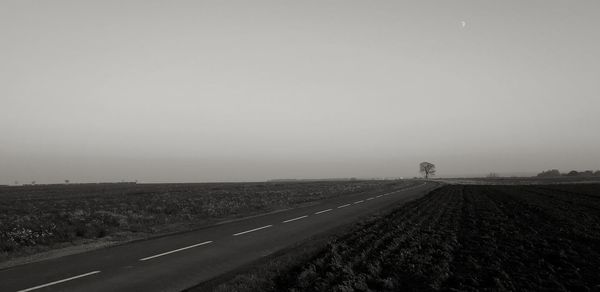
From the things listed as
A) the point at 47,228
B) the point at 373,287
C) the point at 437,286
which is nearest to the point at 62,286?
the point at 373,287

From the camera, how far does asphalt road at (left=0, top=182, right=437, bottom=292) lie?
8.48 metres

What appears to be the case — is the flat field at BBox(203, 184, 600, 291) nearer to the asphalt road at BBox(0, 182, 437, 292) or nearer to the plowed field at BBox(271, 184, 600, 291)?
the plowed field at BBox(271, 184, 600, 291)

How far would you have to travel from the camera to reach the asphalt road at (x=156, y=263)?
8.48 m

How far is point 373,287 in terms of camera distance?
26.5ft

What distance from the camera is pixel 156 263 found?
1050 centimetres

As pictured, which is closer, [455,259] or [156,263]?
[156,263]

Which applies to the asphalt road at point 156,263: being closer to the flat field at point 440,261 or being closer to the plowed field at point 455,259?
the flat field at point 440,261

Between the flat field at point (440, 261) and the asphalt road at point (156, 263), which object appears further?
the asphalt road at point (156, 263)

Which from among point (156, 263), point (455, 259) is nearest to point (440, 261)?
point (455, 259)

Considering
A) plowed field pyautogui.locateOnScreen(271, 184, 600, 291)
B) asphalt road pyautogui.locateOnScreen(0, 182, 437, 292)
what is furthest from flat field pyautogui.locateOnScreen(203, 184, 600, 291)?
asphalt road pyautogui.locateOnScreen(0, 182, 437, 292)

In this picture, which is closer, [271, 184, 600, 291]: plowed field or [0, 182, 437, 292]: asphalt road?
[271, 184, 600, 291]: plowed field

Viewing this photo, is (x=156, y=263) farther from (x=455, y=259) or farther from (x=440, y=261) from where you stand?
(x=455, y=259)

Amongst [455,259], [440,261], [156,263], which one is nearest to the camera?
[440,261]

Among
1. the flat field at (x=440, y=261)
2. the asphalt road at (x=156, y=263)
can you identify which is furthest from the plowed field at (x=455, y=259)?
the asphalt road at (x=156, y=263)
